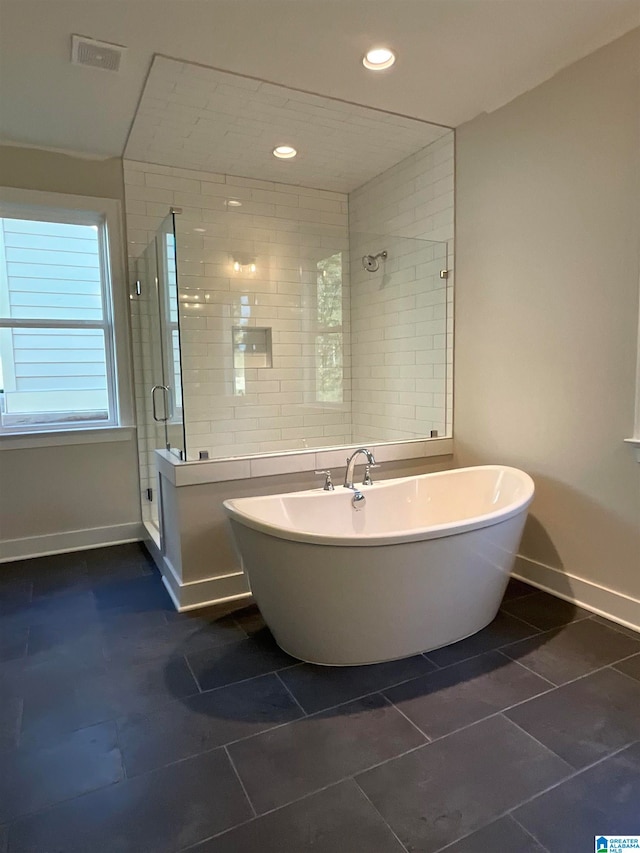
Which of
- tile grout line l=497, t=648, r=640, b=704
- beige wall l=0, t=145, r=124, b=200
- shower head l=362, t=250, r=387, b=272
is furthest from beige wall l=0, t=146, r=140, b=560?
tile grout line l=497, t=648, r=640, b=704

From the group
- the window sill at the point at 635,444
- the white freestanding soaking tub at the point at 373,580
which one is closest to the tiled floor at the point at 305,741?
the white freestanding soaking tub at the point at 373,580

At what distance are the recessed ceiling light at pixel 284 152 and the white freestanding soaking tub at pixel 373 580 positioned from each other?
2370 millimetres

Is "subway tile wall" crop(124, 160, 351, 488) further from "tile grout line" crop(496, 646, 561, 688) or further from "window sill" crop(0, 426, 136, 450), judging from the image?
"tile grout line" crop(496, 646, 561, 688)

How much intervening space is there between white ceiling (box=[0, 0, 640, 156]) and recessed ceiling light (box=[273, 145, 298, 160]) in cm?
70

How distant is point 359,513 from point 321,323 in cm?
202

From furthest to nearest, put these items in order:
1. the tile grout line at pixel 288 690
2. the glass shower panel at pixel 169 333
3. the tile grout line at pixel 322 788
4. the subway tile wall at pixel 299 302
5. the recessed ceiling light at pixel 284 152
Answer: the subway tile wall at pixel 299 302 → the recessed ceiling light at pixel 284 152 → the glass shower panel at pixel 169 333 → the tile grout line at pixel 288 690 → the tile grout line at pixel 322 788

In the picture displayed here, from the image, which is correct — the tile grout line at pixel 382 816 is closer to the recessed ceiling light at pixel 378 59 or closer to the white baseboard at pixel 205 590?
the white baseboard at pixel 205 590

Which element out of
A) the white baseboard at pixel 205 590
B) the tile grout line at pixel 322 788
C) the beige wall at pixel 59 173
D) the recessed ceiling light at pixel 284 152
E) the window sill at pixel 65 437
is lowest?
the tile grout line at pixel 322 788

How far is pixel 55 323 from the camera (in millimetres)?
3496

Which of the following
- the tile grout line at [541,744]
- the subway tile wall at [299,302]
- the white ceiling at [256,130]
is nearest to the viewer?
the tile grout line at [541,744]

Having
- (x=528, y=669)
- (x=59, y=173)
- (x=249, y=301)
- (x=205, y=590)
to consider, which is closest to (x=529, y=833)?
(x=528, y=669)

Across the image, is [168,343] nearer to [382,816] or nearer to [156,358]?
[156,358]

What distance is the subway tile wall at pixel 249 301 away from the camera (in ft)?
11.8

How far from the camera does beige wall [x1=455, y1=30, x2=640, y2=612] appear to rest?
2.35 meters
